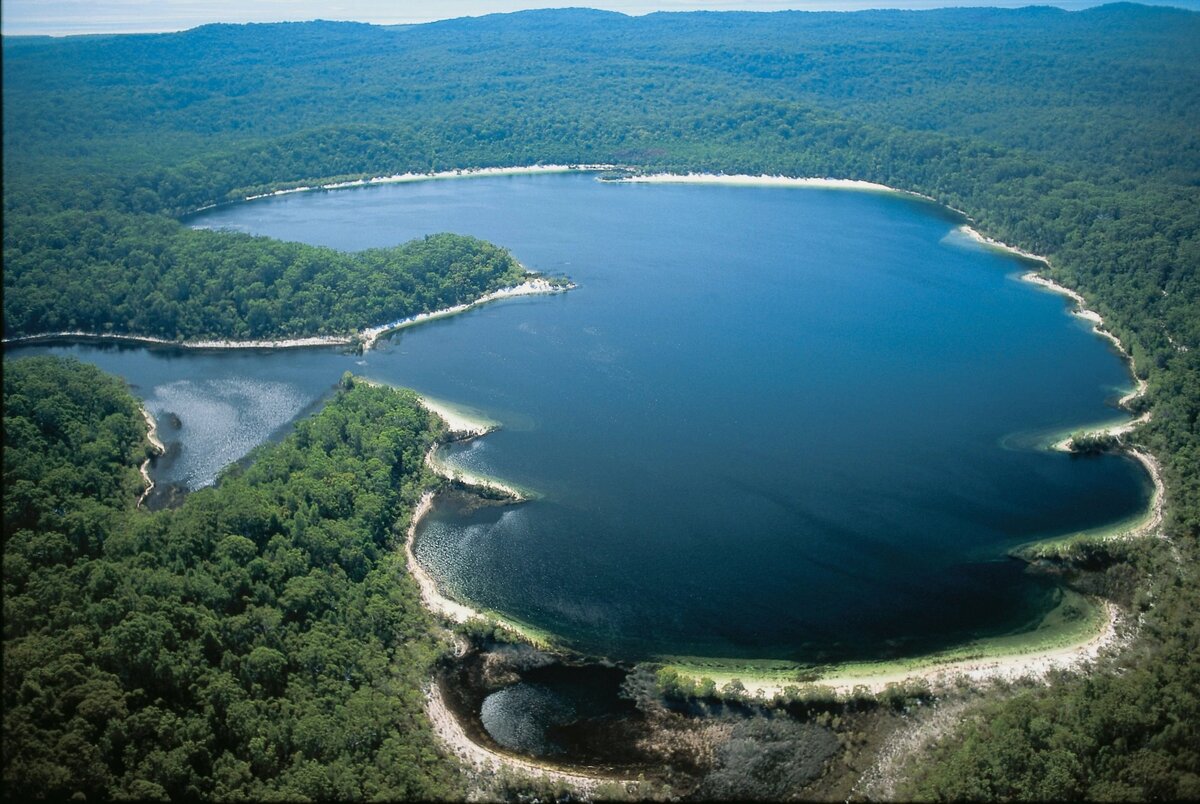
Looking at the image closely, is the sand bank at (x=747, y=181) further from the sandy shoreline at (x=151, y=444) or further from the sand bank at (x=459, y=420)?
the sandy shoreline at (x=151, y=444)

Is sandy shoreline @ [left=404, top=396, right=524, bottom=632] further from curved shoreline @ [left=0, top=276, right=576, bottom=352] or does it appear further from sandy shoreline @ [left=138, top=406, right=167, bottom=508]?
sandy shoreline @ [left=138, top=406, right=167, bottom=508]

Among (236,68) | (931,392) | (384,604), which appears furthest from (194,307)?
(236,68)

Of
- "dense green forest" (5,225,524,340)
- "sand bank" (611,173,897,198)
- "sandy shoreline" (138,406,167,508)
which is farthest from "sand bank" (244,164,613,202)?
"sandy shoreline" (138,406,167,508)

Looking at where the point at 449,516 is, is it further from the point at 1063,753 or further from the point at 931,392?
the point at 931,392

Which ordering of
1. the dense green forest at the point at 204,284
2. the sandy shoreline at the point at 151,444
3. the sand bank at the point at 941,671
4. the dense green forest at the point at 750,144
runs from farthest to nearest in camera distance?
1. the dense green forest at the point at 204,284
2. the sandy shoreline at the point at 151,444
3. the sand bank at the point at 941,671
4. the dense green forest at the point at 750,144

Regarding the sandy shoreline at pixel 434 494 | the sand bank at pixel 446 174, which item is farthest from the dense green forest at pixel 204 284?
the sand bank at pixel 446 174
